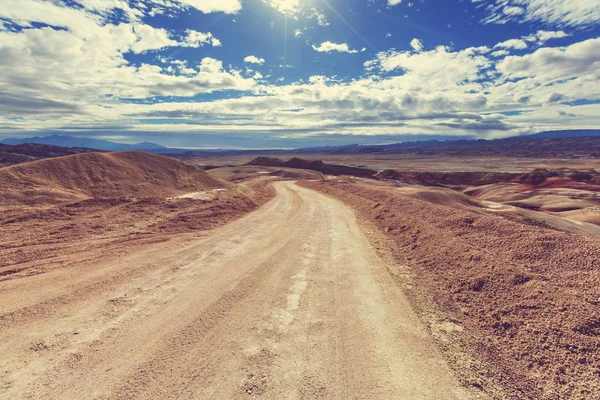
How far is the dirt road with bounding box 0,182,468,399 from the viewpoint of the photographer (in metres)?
5.51

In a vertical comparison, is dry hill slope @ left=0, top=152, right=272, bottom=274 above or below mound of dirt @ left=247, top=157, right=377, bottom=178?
above

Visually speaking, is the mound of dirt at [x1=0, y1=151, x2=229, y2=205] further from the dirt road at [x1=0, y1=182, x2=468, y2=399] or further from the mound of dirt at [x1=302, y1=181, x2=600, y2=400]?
the mound of dirt at [x1=302, y1=181, x2=600, y2=400]

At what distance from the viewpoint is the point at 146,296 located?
8.81m

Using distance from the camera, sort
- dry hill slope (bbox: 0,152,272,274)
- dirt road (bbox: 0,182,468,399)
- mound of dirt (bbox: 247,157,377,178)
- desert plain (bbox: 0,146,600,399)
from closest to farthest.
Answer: dirt road (bbox: 0,182,468,399)
desert plain (bbox: 0,146,600,399)
dry hill slope (bbox: 0,152,272,274)
mound of dirt (bbox: 247,157,377,178)

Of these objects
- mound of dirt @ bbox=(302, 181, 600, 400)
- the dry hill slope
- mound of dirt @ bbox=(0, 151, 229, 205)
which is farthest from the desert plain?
mound of dirt @ bbox=(0, 151, 229, 205)

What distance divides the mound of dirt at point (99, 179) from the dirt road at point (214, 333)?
15.2 m

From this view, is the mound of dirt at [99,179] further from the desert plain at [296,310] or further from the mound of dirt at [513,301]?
the mound of dirt at [513,301]

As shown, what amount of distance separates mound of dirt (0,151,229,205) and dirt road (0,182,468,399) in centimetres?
1520

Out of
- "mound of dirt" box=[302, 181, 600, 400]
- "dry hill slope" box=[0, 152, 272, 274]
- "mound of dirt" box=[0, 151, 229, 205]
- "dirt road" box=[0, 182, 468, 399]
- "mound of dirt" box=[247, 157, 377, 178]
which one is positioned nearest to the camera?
"dirt road" box=[0, 182, 468, 399]

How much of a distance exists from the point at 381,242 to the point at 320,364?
32.6ft

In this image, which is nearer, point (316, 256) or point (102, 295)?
point (102, 295)

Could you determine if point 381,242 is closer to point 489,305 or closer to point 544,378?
point 489,305

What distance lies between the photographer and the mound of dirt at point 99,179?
2167 centimetres

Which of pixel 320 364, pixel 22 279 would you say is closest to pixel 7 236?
pixel 22 279
